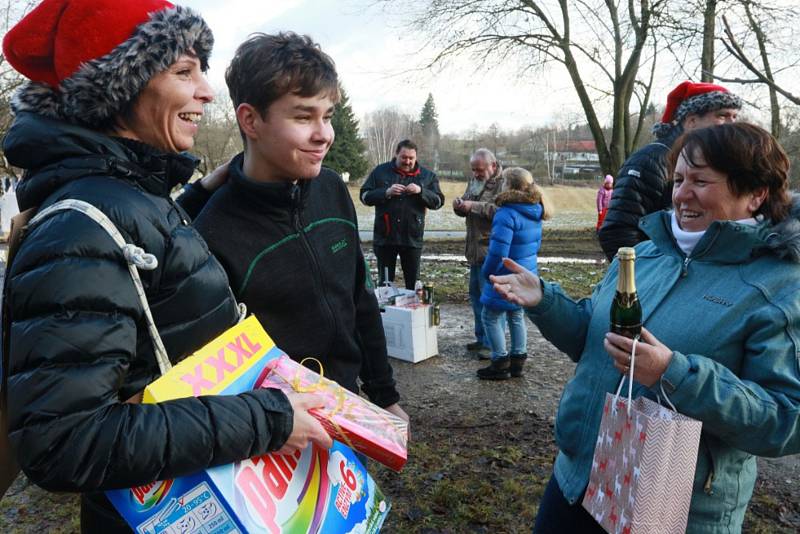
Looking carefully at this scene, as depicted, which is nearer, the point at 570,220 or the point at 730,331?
the point at 730,331

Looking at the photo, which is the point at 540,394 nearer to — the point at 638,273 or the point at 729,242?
the point at 638,273

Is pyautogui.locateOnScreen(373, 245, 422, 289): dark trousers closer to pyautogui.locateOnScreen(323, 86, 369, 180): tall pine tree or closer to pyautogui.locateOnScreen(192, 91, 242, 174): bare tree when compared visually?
pyautogui.locateOnScreen(323, 86, 369, 180): tall pine tree

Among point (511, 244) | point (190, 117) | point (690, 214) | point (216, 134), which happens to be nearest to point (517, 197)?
point (511, 244)

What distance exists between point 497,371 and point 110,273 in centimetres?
465

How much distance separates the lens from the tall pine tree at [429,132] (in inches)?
2509

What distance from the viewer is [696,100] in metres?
3.31

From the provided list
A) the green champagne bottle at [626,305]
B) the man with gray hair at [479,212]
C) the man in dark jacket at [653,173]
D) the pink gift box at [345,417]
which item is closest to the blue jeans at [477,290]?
the man with gray hair at [479,212]

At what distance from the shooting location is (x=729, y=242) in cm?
169

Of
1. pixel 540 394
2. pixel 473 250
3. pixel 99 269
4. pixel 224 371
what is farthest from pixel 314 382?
pixel 473 250

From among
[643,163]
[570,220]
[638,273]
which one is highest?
[643,163]

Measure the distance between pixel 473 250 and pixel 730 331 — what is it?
Result: 4365 mm

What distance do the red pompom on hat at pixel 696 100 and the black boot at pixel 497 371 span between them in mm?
2725

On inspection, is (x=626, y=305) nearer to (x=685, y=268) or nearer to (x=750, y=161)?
(x=685, y=268)

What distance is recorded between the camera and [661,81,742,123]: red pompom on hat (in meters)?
3.25
